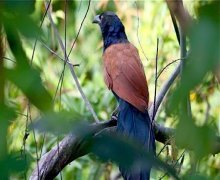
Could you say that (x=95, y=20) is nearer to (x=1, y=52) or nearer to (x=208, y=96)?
(x=208, y=96)

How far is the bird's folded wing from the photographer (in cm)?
164

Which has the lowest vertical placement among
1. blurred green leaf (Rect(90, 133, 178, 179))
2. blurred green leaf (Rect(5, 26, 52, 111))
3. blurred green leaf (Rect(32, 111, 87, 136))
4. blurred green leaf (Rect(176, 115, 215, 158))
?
blurred green leaf (Rect(176, 115, 215, 158))

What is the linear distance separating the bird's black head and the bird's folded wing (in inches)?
10.7

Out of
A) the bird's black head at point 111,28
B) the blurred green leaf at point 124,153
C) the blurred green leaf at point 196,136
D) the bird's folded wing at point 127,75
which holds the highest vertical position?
the blurred green leaf at point 124,153

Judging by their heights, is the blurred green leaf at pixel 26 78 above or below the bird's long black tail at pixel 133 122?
above

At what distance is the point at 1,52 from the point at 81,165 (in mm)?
2255

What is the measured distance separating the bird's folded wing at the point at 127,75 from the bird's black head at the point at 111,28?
273 mm

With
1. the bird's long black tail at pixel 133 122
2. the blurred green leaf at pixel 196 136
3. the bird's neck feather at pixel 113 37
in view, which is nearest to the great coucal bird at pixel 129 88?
the bird's long black tail at pixel 133 122

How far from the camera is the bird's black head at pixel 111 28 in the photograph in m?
2.42

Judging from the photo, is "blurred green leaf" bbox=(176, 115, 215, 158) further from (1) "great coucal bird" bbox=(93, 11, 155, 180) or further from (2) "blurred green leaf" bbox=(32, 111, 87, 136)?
(1) "great coucal bird" bbox=(93, 11, 155, 180)

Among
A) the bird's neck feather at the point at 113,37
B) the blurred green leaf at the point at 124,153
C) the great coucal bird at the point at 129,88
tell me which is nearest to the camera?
the blurred green leaf at the point at 124,153

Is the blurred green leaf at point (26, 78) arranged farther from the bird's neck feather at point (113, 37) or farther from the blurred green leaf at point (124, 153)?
the bird's neck feather at point (113, 37)

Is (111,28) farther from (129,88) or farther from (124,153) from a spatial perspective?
(124,153)

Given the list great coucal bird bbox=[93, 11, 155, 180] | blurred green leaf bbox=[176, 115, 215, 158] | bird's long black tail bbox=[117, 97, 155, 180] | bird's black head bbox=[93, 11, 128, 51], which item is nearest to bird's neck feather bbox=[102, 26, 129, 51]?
bird's black head bbox=[93, 11, 128, 51]
